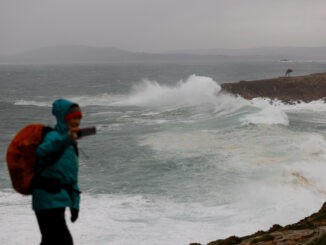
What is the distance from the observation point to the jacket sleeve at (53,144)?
3.20 m

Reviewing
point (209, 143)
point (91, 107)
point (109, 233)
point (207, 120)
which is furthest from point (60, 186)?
point (91, 107)

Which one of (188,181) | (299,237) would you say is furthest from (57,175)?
(188,181)

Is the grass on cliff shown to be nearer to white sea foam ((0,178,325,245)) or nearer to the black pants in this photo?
the black pants

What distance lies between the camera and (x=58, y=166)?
3.44 m

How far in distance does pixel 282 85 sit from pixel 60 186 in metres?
49.0

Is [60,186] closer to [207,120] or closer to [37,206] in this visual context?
[37,206]

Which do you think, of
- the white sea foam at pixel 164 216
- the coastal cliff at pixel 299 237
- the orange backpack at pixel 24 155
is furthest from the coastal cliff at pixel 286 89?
the orange backpack at pixel 24 155

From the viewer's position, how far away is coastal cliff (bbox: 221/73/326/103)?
46.8 m

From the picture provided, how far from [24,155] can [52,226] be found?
2.25 ft

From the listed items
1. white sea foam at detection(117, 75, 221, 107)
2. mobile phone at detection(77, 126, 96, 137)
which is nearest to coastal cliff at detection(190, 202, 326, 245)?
mobile phone at detection(77, 126, 96, 137)

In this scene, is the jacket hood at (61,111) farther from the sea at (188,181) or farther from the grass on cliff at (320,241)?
the grass on cliff at (320,241)

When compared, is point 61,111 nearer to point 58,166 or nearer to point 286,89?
point 58,166

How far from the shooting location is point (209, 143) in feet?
75.4

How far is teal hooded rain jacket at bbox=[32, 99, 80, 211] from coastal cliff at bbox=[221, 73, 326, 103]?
44.9 meters
